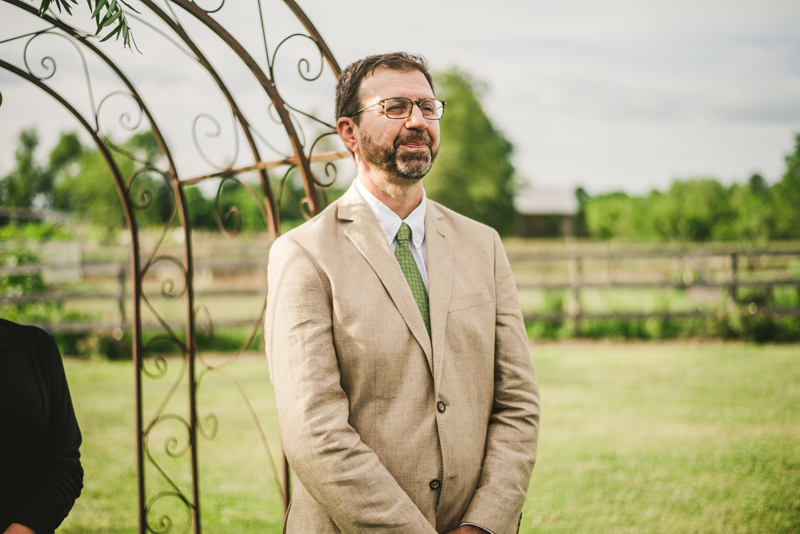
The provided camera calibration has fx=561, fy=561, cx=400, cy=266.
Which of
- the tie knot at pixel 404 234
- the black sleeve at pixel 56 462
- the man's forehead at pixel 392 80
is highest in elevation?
the man's forehead at pixel 392 80

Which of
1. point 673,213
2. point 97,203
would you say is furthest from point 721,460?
point 97,203

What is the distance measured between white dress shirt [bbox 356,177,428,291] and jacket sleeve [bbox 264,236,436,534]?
269 millimetres

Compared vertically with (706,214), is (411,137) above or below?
above

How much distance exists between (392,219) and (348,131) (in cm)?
32

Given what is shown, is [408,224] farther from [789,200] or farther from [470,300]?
[789,200]

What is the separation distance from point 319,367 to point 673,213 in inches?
1331

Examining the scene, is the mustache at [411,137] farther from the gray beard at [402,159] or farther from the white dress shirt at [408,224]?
the white dress shirt at [408,224]

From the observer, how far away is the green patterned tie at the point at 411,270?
65.7 inches

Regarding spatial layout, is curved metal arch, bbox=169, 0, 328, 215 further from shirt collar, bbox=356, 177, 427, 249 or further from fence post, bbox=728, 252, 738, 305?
fence post, bbox=728, 252, 738, 305

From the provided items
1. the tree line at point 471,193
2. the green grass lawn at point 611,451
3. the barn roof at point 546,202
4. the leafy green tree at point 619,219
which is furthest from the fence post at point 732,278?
the barn roof at point 546,202

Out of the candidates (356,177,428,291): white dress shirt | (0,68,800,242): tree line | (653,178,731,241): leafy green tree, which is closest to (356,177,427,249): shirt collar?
(356,177,428,291): white dress shirt

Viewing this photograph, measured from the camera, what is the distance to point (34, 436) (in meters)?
1.56

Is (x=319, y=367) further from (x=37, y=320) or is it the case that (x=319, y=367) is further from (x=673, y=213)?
(x=673, y=213)

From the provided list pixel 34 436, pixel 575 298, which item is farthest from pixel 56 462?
pixel 575 298
